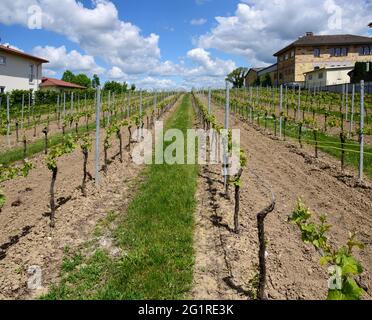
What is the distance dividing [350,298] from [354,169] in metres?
7.51

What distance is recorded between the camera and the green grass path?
14.4ft

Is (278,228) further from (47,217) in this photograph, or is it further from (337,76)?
(337,76)

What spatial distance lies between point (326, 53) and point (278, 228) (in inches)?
2152

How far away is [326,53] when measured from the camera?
54469 millimetres

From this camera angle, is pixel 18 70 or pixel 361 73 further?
pixel 361 73

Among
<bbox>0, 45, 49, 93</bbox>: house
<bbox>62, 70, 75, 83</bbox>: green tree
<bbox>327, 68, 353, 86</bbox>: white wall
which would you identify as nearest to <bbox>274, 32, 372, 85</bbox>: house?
<bbox>327, 68, 353, 86</bbox>: white wall

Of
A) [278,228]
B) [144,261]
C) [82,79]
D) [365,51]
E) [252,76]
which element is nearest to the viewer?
[144,261]

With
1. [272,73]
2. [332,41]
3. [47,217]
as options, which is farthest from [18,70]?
[272,73]

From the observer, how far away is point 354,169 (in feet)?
31.7

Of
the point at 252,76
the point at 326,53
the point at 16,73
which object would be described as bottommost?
the point at 16,73

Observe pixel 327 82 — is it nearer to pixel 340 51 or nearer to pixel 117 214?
pixel 340 51

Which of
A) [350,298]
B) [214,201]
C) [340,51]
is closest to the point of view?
[350,298]

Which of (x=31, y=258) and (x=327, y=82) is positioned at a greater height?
(x=327, y=82)
